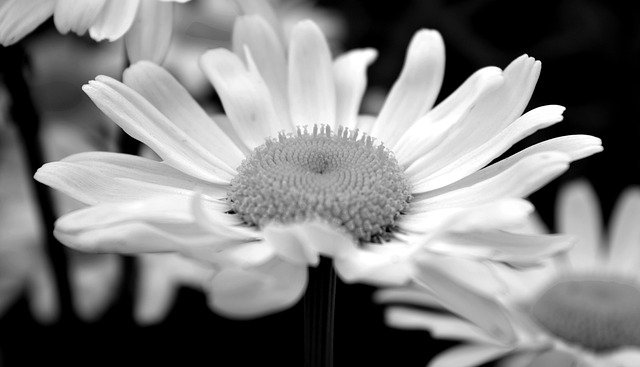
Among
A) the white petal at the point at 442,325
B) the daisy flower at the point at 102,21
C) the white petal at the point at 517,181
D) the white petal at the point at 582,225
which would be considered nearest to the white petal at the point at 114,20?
the daisy flower at the point at 102,21

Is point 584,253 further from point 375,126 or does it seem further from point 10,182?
point 10,182

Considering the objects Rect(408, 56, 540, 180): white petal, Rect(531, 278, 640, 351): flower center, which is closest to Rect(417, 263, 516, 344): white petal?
Rect(408, 56, 540, 180): white petal

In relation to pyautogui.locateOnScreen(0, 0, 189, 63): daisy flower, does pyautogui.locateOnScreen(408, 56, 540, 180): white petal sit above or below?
below

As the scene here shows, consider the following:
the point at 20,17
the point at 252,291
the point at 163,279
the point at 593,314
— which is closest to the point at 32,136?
the point at 20,17

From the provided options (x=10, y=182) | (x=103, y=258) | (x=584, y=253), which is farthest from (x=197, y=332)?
(x=584, y=253)

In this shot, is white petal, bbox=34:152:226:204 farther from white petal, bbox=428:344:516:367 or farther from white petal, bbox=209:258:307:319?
white petal, bbox=428:344:516:367

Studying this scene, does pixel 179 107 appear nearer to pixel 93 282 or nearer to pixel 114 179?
pixel 114 179

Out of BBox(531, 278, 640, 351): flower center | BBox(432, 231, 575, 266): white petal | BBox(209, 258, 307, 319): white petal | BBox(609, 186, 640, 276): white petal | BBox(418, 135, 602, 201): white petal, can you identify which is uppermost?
BBox(609, 186, 640, 276): white petal
